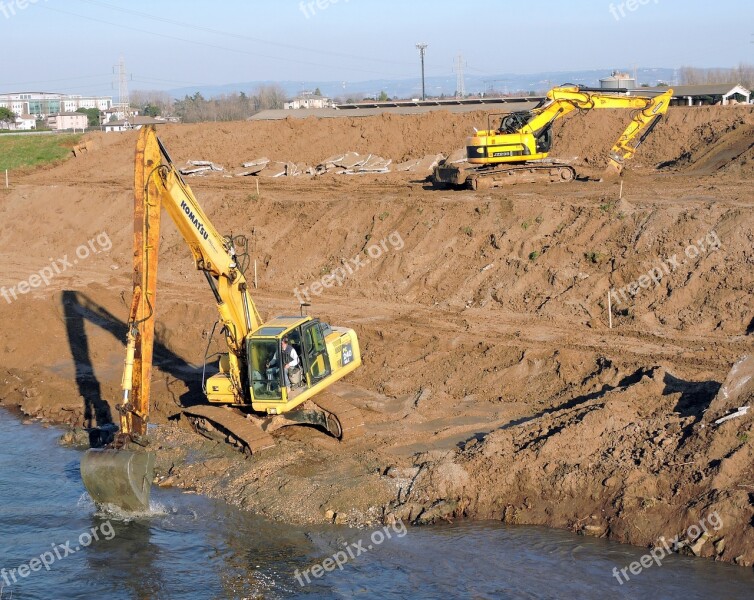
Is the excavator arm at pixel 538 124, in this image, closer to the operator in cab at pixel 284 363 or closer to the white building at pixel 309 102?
the operator in cab at pixel 284 363

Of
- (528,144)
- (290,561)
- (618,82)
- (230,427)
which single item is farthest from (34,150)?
(290,561)

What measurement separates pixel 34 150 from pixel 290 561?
4327 centimetres

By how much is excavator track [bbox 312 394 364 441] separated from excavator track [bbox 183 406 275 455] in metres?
1.07

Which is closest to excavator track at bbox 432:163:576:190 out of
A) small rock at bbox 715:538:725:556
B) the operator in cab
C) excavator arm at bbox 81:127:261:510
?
the operator in cab

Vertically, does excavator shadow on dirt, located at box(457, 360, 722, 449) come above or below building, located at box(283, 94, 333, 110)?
below

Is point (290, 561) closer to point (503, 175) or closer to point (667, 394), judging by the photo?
point (667, 394)

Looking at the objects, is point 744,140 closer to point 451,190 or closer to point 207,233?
point 451,190

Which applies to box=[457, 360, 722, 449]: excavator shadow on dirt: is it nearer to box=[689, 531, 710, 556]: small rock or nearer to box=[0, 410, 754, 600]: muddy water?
box=[689, 531, 710, 556]: small rock

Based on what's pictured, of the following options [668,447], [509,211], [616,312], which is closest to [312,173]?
[509,211]

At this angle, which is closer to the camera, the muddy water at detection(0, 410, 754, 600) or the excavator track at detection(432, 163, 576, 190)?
the muddy water at detection(0, 410, 754, 600)

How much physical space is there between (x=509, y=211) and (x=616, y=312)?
17.7ft

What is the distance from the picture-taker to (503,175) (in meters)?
29.1

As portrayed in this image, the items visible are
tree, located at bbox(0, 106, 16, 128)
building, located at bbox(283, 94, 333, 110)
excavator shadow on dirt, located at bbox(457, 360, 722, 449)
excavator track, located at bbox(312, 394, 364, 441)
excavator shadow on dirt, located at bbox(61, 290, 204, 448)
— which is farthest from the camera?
building, located at bbox(283, 94, 333, 110)

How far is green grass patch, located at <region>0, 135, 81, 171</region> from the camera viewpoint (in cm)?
4862
